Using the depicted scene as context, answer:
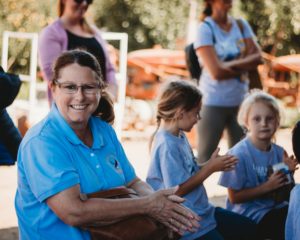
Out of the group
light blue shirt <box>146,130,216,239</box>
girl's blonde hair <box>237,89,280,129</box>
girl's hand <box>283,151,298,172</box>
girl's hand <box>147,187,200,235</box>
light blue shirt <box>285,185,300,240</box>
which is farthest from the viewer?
girl's blonde hair <box>237,89,280,129</box>

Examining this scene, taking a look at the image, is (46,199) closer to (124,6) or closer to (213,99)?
(213,99)

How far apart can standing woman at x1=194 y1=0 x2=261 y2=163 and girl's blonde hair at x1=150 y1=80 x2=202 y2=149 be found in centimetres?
103

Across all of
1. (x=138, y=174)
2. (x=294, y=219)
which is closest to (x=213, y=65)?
(x=294, y=219)

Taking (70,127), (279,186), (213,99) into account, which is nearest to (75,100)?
(70,127)

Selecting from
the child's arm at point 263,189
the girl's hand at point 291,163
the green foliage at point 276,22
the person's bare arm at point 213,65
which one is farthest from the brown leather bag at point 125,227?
the green foliage at point 276,22

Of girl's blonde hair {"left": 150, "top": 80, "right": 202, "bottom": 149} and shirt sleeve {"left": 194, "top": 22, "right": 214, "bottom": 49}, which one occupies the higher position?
shirt sleeve {"left": 194, "top": 22, "right": 214, "bottom": 49}

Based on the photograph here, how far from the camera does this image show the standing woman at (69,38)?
3.97 meters

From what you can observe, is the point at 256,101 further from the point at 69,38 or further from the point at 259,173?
the point at 69,38

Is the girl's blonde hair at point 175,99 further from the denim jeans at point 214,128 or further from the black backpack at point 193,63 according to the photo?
the black backpack at point 193,63

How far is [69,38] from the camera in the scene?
13.2 ft

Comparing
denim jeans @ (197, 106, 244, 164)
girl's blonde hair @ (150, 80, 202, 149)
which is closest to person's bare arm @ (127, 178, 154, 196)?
girl's blonde hair @ (150, 80, 202, 149)

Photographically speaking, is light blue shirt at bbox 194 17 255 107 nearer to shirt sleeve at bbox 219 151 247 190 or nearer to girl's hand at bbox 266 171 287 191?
shirt sleeve at bbox 219 151 247 190

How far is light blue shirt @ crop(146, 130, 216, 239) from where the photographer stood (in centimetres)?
301

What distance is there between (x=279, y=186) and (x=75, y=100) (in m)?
1.64
